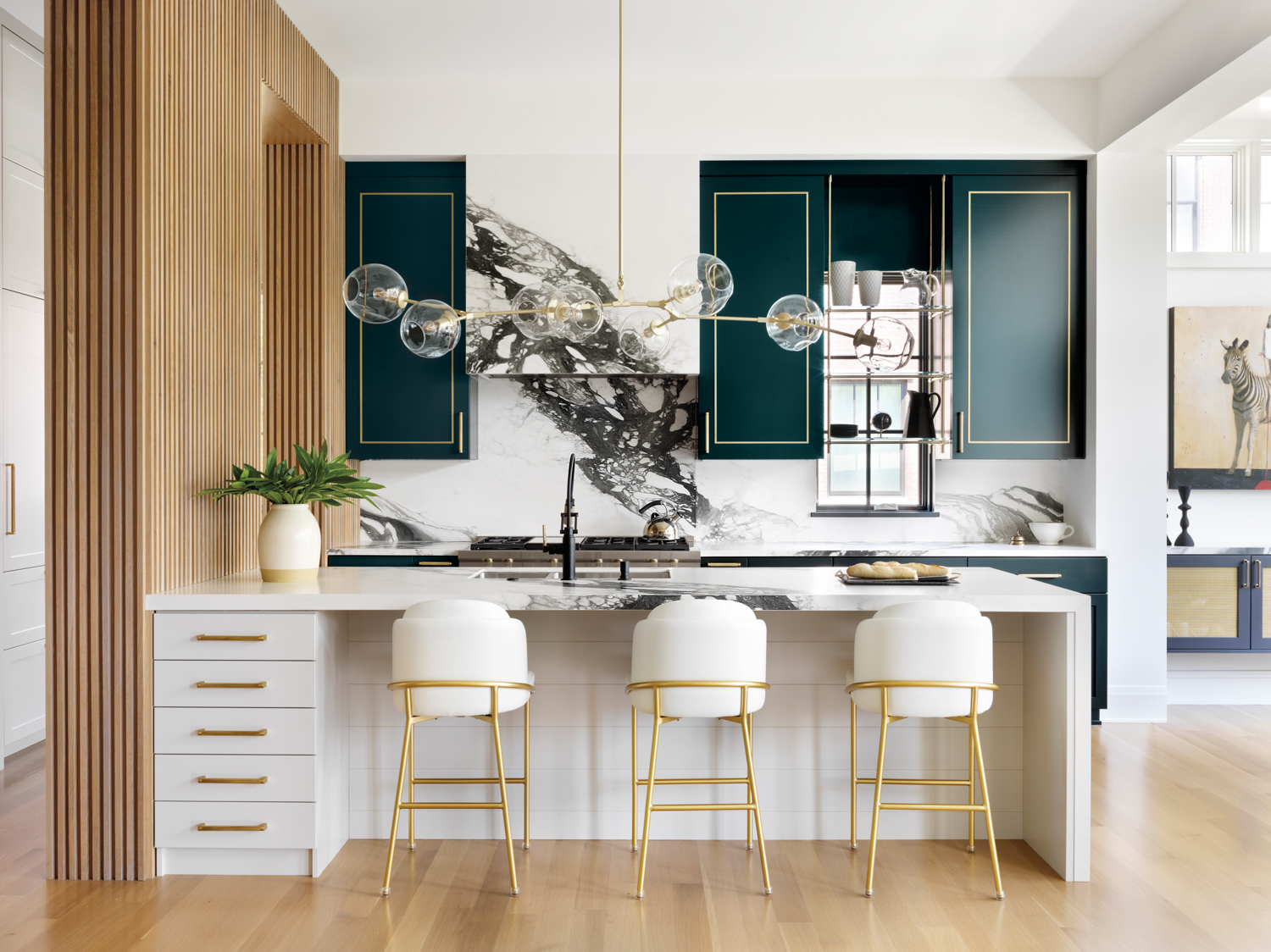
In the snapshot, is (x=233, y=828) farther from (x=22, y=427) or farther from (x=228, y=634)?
(x=22, y=427)

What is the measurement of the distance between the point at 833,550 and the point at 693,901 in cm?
228

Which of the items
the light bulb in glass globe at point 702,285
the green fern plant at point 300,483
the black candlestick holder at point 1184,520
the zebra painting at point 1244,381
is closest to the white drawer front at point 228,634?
the green fern plant at point 300,483

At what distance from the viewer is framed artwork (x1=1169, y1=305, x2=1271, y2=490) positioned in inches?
205

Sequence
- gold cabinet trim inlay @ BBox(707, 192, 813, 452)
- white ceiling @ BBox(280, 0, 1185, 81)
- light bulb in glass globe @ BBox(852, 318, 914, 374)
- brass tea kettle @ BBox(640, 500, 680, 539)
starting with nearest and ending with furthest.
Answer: white ceiling @ BBox(280, 0, 1185, 81) → gold cabinet trim inlay @ BBox(707, 192, 813, 452) → brass tea kettle @ BBox(640, 500, 680, 539) → light bulb in glass globe @ BBox(852, 318, 914, 374)

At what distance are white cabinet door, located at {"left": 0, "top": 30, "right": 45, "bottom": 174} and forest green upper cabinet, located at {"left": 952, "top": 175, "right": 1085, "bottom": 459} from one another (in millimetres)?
4371

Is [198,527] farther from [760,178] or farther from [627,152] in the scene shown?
[760,178]

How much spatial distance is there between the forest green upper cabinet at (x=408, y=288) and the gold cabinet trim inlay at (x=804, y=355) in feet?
4.23

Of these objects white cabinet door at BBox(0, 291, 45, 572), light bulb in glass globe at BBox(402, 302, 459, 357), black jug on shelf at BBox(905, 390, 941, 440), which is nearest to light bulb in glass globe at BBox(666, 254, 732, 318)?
light bulb in glass globe at BBox(402, 302, 459, 357)

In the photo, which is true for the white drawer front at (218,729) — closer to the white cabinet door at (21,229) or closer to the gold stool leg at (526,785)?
the gold stool leg at (526,785)

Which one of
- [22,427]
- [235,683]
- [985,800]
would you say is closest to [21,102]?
[22,427]

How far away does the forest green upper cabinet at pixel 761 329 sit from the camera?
475cm

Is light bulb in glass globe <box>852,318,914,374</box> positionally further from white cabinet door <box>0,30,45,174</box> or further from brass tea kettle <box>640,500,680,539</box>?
white cabinet door <box>0,30,45,174</box>

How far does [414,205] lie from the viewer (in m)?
4.82

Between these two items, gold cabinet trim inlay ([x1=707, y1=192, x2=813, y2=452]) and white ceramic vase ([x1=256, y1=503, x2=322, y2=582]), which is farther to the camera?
gold cabinet trim inlay ([x1=707, y1=192, x2=813, y2=452])
